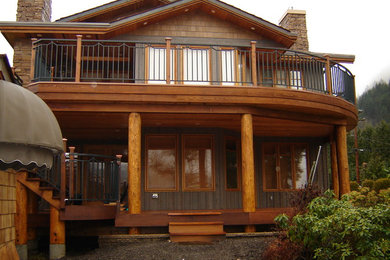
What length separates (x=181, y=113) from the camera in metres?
11.0

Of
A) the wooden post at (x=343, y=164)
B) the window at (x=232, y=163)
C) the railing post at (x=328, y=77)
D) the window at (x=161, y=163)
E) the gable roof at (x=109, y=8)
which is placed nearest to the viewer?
the railing post at (x=328, y=77)

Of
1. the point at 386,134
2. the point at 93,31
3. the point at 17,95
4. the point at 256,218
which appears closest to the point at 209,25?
the point at 93,31

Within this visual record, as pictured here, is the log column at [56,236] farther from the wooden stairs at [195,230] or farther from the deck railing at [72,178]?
the wooden stairs at [195,230]

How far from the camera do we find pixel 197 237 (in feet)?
31.7

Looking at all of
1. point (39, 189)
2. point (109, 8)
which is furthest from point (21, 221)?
point (109, 8)

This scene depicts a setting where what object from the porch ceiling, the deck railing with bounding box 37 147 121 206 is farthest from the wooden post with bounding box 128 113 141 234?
the porch ceiling

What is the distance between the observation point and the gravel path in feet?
26.7

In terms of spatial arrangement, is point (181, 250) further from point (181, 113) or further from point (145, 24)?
point (145, 24)

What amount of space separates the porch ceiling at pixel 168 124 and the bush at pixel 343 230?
14.8 feet

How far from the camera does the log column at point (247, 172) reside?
34.1 ft

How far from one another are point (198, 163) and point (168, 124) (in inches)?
60.4

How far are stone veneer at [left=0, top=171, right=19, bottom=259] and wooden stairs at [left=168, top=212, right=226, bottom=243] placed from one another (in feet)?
11.0

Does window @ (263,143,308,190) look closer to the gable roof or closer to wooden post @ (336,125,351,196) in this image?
wooden post @ (336,125,351,196)

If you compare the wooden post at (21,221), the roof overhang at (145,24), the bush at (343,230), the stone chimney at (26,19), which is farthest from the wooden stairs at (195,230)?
the stone chimney at (26,19)
